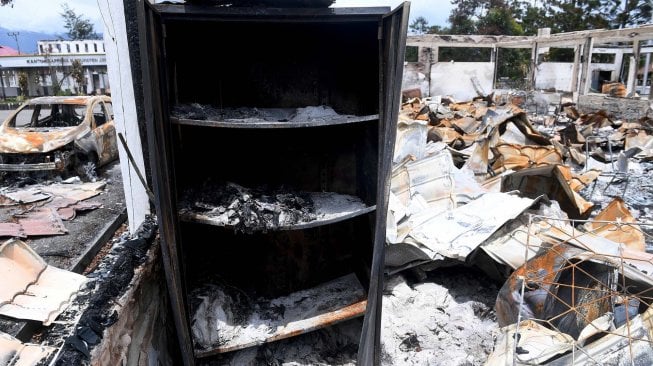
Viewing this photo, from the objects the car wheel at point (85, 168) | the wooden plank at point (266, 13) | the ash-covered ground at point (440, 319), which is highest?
Answer: the wooden plank at point (266, 13)

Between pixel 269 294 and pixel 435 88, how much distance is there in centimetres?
2147

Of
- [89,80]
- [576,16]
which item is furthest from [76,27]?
[576,16]

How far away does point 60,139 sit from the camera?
317 inches

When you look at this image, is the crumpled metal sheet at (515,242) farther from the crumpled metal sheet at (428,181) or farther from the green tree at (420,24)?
the green tree at (420,24)

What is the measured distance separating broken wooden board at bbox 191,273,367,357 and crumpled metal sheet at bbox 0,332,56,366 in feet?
3.32

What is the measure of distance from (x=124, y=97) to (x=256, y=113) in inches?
39.8

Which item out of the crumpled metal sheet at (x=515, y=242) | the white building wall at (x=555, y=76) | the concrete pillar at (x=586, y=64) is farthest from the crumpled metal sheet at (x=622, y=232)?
the white building wall at (x=555, y=76)

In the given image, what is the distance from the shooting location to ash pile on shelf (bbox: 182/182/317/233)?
2629 millimetres

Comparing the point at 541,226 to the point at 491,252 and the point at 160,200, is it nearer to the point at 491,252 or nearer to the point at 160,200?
the point at 491,252

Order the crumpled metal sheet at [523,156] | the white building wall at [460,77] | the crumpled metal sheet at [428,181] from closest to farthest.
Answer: the crumpled metal sheet at [428,181], the crumpled metal sheet at [523,156], the white building wall at [460,77]

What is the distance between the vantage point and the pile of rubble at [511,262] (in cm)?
264

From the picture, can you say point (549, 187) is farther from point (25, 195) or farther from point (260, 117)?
point (25, 195)

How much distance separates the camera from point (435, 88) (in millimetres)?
22984

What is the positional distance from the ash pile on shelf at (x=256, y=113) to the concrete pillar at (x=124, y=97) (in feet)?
1.96
